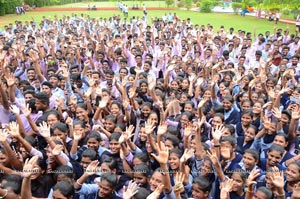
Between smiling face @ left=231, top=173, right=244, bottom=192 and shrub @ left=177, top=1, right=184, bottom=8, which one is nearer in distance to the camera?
smiling face @ left=231, top=173, right=244, bottom=192

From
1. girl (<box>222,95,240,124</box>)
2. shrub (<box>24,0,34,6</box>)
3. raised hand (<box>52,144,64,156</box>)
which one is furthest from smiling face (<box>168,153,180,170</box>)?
shrub (<box>24,0,34,6</box>)

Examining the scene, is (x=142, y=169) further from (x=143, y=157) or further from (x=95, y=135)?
(x=95, y=135)

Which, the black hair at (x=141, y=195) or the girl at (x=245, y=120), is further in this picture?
the girl at (x=245, y=120)

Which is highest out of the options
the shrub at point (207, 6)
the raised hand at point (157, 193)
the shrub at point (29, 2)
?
the shrub at point (29, 2)

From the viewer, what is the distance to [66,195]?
277 cm

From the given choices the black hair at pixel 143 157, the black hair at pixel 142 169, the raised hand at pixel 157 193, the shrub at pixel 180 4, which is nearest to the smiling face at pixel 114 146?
the black hair at pixel 143 157

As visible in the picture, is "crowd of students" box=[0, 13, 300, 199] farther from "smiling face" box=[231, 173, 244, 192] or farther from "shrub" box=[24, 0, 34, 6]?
"shrub" box=[24, 0, 34, 6]

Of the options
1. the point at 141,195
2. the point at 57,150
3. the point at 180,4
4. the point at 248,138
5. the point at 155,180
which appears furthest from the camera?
the point at 180,4

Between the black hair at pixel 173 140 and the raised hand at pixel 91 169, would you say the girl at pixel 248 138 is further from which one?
the raised hand at pixel 91 169

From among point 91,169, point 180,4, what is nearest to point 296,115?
point 91,169

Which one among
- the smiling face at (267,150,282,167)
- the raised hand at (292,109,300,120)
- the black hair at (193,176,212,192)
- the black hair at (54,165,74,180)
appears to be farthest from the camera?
the raised hand at (292,109,300,120)

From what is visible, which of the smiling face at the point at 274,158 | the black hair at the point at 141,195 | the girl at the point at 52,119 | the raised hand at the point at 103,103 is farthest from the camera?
the raised hand at the point at 103,103

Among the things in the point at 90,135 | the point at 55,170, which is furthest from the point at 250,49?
the point at 55,170

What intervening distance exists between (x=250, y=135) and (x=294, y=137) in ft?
1.91
